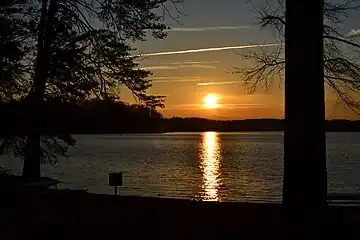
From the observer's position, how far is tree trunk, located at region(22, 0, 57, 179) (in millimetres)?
13461

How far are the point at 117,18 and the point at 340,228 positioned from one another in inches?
268

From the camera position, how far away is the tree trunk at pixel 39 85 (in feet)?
44.2

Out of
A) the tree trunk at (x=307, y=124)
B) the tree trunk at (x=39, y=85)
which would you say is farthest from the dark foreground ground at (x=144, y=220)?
the tree trunk at (x=39, y=85)

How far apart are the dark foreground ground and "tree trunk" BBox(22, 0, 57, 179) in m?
3.63

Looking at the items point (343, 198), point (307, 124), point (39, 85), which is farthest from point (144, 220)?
point (343, 198)

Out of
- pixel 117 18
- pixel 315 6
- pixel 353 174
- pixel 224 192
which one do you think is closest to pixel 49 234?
pixel 315 6

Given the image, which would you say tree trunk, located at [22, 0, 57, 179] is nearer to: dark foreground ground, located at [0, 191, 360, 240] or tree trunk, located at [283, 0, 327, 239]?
dark foreground ground, located at [0, 191, 360, 240]

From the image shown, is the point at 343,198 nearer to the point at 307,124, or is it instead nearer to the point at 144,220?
the point at 144,220

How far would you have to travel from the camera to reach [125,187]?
33062 mm

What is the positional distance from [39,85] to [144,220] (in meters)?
6.88

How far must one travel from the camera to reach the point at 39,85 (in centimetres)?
1444

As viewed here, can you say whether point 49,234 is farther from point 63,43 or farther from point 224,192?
point 224,192

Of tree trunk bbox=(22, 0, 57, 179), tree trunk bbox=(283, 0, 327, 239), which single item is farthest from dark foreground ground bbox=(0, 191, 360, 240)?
tree trunk bbox=(22, 0, 57, 179)

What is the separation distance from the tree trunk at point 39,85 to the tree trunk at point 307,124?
8740 mm
